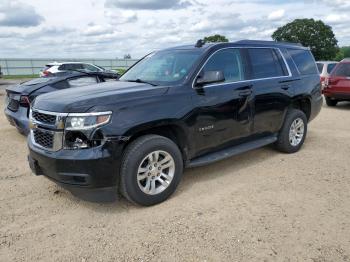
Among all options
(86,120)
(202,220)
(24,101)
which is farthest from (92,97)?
(24,101)

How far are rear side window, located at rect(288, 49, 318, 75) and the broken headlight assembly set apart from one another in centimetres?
396

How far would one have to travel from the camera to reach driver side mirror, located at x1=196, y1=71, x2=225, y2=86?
15.4 ft

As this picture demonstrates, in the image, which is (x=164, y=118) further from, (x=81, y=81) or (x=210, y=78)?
(x=81, y=81)

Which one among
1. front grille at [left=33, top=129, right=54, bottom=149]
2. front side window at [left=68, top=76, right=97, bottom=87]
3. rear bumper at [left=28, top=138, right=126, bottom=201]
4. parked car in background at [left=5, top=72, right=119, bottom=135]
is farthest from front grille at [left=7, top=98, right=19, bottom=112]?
rear bumper at [left=28, top=138, right=126, bottom=201]

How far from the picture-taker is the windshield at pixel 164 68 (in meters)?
4.87

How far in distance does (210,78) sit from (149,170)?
4.54 ft

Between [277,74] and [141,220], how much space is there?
337 cm

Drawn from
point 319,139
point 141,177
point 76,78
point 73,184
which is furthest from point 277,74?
point 76,78

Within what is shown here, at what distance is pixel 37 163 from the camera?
4312 millimetres

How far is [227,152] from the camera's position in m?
5.19

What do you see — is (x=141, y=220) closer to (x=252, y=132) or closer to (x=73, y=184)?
(x=73, y=184)

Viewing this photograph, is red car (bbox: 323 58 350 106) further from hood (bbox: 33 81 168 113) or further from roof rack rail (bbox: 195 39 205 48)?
hood (bbox: 33 81 168 113)

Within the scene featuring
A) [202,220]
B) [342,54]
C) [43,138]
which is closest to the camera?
[202,220]

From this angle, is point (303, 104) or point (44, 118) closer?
point (44, 118)
